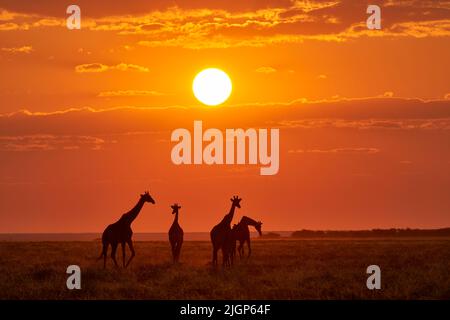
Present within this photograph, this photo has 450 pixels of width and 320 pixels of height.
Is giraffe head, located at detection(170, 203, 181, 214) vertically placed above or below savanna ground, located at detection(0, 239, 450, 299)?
above

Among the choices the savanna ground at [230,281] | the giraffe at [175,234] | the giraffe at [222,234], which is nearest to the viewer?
the savanna ground at [230,281]

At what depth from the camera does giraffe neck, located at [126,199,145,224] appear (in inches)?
1247

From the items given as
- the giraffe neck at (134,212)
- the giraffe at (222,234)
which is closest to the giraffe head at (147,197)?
the giraffe neck at (134,212)

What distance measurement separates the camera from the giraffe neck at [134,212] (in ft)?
104

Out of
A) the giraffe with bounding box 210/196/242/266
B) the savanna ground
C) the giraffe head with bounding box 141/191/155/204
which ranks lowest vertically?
the savanna ground

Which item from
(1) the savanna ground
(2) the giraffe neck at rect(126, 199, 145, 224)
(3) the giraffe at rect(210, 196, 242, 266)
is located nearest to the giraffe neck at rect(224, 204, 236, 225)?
(3) the giraffe at rect(210, 196, 242, 266)

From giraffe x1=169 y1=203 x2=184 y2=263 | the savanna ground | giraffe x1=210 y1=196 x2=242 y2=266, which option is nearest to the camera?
the savanna ground

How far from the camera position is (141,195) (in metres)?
32.9

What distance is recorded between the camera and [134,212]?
32031 mm

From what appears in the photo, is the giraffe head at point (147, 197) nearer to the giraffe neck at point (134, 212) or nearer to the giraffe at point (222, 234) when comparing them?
the giraffe neck at point (134, 212)

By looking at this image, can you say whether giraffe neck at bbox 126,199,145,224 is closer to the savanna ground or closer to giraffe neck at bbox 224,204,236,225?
the savanna ground

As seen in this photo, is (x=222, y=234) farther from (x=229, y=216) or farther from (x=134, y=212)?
(x=134, y=212)
